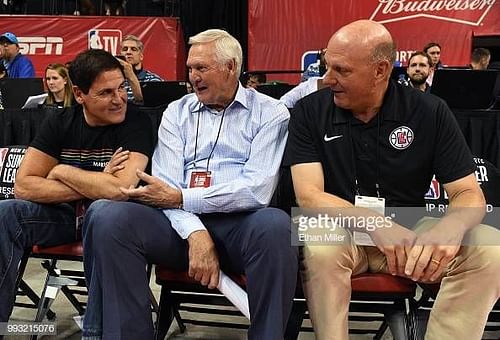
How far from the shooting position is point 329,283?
1787 mm

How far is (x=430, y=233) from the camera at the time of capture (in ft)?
6.04

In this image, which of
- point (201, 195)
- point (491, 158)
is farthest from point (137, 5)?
point (201, 195)

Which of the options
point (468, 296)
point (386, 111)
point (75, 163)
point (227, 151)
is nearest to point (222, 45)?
point (227, 151)

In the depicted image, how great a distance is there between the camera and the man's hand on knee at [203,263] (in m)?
1.89

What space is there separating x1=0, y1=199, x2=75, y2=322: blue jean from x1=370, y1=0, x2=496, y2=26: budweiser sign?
21.7 feet

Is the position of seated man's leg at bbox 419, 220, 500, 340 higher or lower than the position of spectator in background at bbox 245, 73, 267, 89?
lower

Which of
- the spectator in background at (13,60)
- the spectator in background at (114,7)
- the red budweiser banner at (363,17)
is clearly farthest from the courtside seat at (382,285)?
the spectator in background at (114,7)

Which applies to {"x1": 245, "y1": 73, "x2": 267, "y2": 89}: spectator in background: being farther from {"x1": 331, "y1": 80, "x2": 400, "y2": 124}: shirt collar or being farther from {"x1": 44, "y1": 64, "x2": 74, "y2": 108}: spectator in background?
{"x1": 331, "y1": 80, "x2": 400, "y2": 124}: shirt collar

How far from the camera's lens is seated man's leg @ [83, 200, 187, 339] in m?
1.83

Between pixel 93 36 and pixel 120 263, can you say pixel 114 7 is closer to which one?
pixel 93 36

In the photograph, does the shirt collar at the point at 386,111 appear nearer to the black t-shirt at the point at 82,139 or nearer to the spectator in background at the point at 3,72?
the black t-shirt at the point at 82,139

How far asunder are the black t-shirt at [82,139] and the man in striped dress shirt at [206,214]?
16 cm

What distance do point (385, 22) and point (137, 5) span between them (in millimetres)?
3964

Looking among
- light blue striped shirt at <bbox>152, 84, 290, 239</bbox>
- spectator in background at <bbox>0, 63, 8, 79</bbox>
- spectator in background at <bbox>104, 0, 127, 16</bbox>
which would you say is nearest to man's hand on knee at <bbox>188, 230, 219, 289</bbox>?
light blue striped shirt at <bbox>152, 84, 290, 239</bbox>
